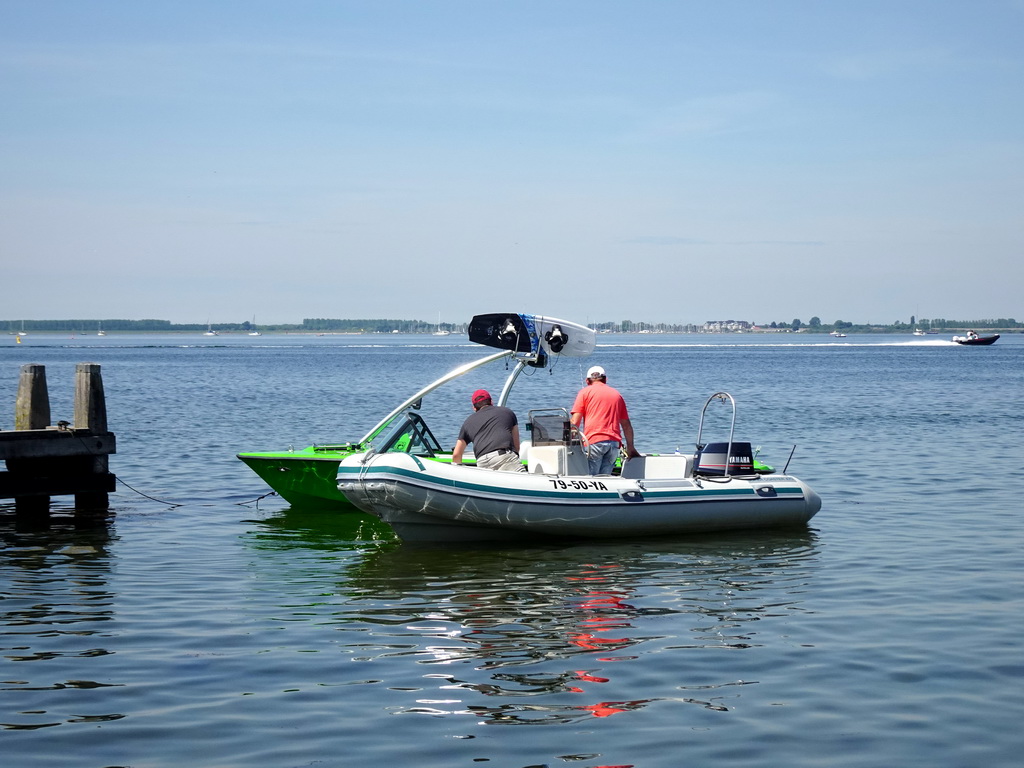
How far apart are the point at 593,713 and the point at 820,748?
147cm

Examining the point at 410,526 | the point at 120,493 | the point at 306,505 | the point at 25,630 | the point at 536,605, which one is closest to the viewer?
the point at 25,630

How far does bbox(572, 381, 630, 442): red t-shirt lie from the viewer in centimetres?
1452

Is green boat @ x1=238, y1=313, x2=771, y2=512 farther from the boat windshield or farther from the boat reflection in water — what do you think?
the boat reflection in water

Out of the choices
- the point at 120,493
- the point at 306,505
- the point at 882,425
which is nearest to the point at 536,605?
the point at 306,505

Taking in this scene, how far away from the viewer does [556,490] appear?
13602mm

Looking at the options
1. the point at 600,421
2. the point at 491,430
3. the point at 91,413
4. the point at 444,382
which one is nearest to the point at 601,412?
the point at 600,421

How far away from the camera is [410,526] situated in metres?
13.8

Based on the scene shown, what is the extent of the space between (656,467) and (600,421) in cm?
128

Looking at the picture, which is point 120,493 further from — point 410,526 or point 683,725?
point 683,725

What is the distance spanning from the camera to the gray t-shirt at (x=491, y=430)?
45.9 ft

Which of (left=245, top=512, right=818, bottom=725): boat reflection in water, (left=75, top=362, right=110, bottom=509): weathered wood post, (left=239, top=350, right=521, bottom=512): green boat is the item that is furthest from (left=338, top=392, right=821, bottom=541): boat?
(left=75, top=362, right=110, bottom=509): weathered wood post

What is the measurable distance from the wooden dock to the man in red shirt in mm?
6634

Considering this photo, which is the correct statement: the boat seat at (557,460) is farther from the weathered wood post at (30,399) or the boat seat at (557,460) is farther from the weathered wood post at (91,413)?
the weathered wood post at (30,399)

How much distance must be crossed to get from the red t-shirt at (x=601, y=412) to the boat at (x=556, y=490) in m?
0.26
